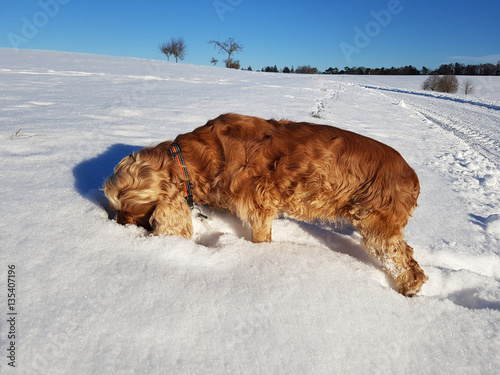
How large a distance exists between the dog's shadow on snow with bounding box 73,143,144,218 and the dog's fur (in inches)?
13.3

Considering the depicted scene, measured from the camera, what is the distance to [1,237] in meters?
1.78

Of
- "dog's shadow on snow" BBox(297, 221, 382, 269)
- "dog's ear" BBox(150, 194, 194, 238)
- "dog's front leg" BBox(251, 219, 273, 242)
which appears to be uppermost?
"dog's ear" BBox(150, 194, 194, 238)

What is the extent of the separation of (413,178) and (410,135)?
4.49 meters

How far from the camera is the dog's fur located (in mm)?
2092

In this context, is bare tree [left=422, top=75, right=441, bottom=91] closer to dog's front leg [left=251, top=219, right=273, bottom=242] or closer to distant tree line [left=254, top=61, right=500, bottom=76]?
distant tree line [left=254, top=61, right=500, bottom=76]

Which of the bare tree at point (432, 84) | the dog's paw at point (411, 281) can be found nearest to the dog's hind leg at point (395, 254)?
the dog's paw at point (411, 281)

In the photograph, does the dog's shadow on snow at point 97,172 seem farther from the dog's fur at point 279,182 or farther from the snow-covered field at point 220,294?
the dog's fur at point 279,182

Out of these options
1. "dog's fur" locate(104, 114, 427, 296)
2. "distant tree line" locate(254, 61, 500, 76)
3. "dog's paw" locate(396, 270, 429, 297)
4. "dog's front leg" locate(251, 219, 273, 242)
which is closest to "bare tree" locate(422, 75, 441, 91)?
"distant tree line" locate(254, 61, 500, 76)

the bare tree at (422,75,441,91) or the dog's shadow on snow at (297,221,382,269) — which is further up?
the bare tree at (422,75,441,91)

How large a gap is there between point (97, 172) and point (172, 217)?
1162 millimetres

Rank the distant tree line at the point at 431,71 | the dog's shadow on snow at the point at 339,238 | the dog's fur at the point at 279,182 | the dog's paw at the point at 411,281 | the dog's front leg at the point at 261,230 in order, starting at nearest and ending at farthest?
the dog's paw at the point at 411,281 → the dog's fur at the point at 279,182 → the dog's front leg at the point at 261,230 → the dog's shadow on snow at the point at 339,238 → the distant tree line at the point at 431,71

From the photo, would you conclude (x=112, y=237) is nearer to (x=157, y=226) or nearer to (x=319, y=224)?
(x=157, y=226)

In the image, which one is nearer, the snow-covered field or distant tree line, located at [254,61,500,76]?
the snow-covered field

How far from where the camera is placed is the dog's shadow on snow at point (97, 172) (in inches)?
97.1
